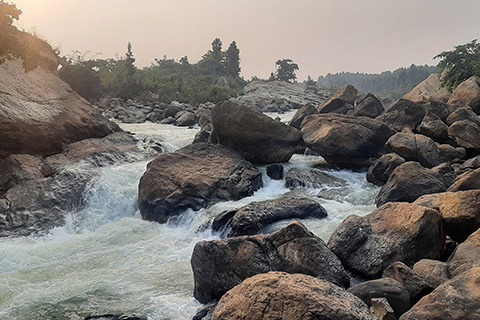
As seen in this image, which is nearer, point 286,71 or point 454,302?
point 454,302

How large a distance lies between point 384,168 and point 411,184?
2.56m

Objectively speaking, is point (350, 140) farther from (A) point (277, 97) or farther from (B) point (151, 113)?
(A) point (277, 97)

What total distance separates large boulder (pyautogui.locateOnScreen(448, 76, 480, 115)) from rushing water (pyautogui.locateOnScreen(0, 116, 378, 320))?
675cm

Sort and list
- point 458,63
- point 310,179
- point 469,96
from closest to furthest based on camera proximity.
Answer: point 310,179, point 469,96, point 458,63

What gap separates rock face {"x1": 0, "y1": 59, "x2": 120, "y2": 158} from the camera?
13289 mm

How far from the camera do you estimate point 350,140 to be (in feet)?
47.8

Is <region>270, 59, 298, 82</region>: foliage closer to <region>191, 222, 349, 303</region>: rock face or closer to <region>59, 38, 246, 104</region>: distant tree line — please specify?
<region>59, 38, 246, 104</region>: distant tree line

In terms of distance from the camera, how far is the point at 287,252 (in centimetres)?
616

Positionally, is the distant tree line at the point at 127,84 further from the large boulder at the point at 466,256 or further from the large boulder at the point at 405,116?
the large boulder at the point at 466,256

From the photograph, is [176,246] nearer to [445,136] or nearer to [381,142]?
[381,142]

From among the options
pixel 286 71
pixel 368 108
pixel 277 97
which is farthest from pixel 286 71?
pixel 368 108

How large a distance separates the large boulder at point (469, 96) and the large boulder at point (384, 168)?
6600mm

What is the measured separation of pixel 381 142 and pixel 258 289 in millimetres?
12138

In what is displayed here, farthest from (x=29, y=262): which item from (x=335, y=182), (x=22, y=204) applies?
(x=335, y=182)
